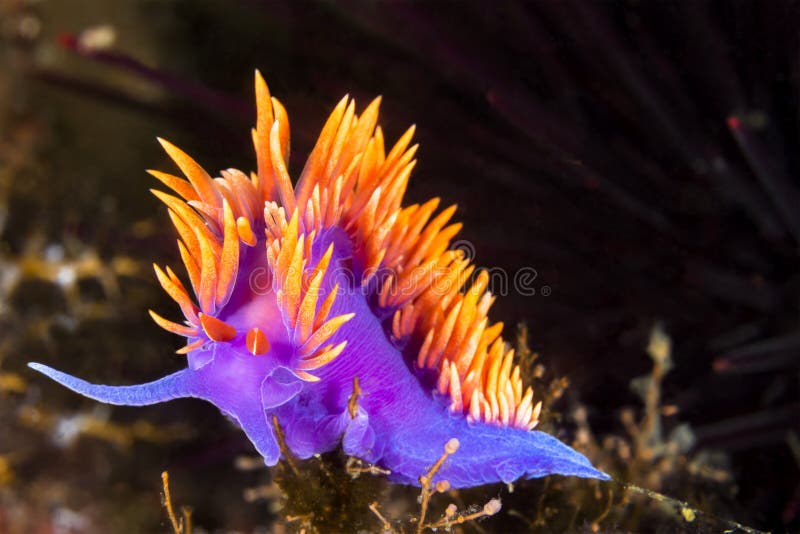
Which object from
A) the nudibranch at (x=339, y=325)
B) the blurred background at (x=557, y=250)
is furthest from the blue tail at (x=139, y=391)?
the blurred background at (x=557, y=250)

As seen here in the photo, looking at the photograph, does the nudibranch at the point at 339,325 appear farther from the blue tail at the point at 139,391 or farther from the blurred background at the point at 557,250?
the blurred background at the point at 557,250

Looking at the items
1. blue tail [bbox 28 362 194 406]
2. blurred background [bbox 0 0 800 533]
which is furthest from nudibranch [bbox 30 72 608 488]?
blurred background [bbox 0 0 800 533]

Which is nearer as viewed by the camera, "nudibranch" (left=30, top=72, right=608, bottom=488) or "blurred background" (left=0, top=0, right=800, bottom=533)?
"nudibranch" (left=30, top=72, right=608, bottom=488)

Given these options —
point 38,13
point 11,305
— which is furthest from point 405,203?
point 38,13

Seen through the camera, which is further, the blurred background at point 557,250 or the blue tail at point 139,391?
the blurred background at point 557,250

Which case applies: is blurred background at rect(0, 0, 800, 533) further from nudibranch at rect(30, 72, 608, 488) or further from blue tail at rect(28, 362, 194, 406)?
blue tail at rect(28, 362, 194, 406)
